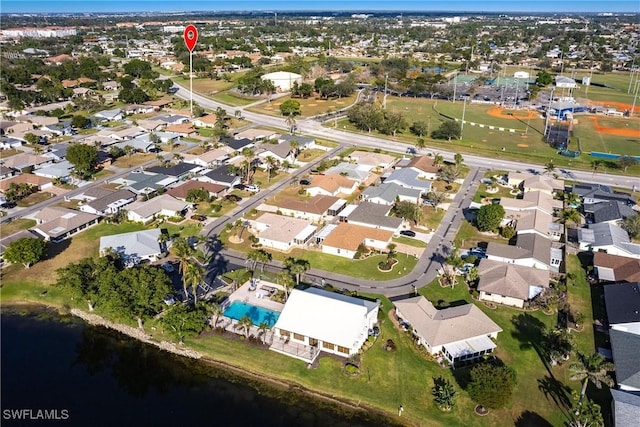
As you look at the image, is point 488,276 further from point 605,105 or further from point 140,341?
point 605,105

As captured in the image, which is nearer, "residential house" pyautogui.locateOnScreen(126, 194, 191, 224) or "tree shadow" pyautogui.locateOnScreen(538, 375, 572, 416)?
"tree shadow" pyautogui.locateOnScreen(538, 375, 572, 416)

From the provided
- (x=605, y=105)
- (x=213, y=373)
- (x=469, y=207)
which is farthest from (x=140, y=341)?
(x=605, y=105)

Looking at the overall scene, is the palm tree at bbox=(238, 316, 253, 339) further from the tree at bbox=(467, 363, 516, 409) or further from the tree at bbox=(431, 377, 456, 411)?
the tree at bbox=(467, 363, 516, 409)

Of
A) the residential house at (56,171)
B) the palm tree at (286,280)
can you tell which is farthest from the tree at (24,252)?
the palm tree at (286,280)

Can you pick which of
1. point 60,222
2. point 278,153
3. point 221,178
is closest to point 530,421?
point 221,178

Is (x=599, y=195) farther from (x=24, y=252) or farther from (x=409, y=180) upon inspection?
(x=24, y=252)

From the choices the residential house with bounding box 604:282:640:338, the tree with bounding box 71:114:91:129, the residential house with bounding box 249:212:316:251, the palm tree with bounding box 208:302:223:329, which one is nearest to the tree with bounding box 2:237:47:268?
the palm tree with bounding box 208:302:223:329
